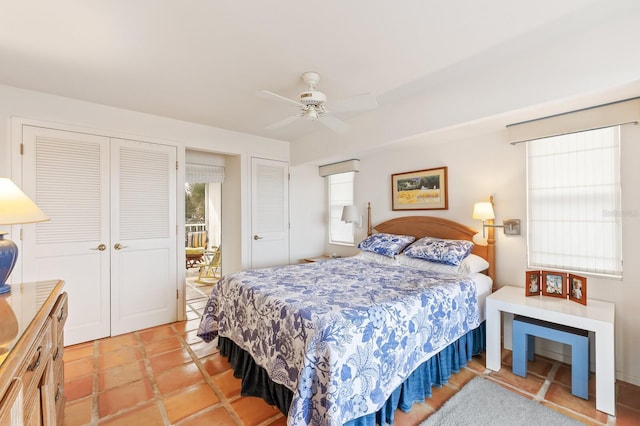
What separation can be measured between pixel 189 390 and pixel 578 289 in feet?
10.0

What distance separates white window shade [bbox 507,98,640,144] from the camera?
80.9 inches

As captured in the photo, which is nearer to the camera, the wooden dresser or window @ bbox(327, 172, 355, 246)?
the wooden dresser

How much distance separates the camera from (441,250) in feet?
9.54

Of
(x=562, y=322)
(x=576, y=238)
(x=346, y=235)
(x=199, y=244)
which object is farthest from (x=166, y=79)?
(x=199, y=244)

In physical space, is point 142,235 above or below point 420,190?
below

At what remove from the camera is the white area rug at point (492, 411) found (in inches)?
70.4

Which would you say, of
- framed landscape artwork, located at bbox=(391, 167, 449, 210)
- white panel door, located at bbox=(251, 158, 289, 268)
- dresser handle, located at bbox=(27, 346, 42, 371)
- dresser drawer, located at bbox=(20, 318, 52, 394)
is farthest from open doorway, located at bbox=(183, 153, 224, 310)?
dresser handle, located at bbox=(27, 346, 42, 371)

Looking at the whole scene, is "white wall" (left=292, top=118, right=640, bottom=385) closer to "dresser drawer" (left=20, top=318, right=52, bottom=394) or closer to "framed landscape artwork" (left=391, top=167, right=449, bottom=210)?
"framed landscape artwork" (left=391, top=167, right=449, bottom=210)

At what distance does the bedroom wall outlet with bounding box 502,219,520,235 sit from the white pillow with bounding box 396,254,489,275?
1.20ft

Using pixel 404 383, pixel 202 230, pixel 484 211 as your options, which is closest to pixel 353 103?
pixel 484 211

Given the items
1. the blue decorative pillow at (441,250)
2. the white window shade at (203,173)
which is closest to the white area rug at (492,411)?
the blue decorative pillow at (441,250)

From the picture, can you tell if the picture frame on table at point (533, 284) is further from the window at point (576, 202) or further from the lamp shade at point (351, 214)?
the lamp shade at point (351, 214)

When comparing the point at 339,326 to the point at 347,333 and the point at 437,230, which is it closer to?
the point at 347,333

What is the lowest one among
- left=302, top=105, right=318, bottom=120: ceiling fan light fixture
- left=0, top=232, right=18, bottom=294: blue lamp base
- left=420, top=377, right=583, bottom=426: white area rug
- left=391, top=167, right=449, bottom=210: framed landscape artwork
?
left=420, top=377, right=583, bottom=426: white area rug
